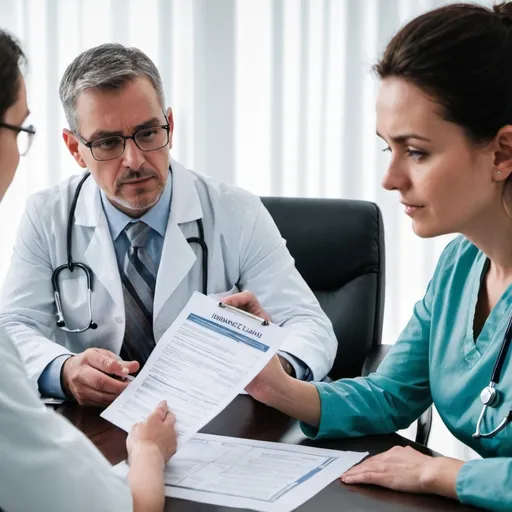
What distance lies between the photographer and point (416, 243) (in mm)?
3150

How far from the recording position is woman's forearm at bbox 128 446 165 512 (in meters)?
1.10

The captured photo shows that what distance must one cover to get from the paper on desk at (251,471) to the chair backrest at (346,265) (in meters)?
0.82

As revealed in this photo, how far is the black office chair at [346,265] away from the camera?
216 cm

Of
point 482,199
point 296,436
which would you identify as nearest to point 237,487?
point 296,436

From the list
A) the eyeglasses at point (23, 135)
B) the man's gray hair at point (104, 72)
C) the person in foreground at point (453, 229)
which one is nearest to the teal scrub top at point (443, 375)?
the person in foreground at point (453, 229)

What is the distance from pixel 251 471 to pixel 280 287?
810 mm

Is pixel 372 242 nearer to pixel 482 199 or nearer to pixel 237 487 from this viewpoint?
pixel 482 199

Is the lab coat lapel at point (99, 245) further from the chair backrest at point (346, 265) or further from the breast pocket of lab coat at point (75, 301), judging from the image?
the chair backrest at point (346, 265)

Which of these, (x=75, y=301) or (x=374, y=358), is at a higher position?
(x=75, y=301)

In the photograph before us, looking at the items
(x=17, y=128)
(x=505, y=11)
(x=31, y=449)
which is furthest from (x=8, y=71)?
(x=505, y=11)

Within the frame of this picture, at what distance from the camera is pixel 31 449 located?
0.95 metres

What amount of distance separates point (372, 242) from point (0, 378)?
4.51 feet

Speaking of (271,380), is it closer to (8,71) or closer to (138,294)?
(138,294)

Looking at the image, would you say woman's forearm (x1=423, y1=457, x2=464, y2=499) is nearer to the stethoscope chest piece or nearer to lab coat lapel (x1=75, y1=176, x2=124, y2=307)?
the stethoscope chest piece
